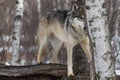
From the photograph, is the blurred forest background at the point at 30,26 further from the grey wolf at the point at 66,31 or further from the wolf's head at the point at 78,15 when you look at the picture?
the wolf's head at the point at 78,15

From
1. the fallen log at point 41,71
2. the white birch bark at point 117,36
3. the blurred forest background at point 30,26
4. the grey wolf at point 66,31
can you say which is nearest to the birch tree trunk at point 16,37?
the grey wolf at point 66,31

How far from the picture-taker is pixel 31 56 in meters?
24.2

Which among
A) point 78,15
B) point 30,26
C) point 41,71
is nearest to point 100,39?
point 78,15

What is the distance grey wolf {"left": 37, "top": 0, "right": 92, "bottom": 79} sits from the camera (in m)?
7.35

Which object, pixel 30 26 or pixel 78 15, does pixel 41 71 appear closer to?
pixel 78 15

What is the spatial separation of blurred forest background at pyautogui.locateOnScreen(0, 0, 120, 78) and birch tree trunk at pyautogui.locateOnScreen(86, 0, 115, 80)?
46.1ft

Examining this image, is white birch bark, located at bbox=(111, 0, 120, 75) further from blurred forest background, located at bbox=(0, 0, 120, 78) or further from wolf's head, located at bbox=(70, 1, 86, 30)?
wolf's head, located at bbox=(70, 1, 86, 30)

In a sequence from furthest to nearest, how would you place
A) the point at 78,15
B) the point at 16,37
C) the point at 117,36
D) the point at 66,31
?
1. the point at 117,36
2. the point at 16,37
3. the point at 66,31
4. the point at 78,15

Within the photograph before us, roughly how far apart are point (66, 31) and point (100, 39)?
0.76m

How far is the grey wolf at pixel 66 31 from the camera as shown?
7352 mm

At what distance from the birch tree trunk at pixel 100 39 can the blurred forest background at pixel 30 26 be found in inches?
554

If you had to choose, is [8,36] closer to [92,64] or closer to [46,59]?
[46,59]

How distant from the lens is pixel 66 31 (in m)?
7.76

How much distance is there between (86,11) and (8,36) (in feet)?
62.9
